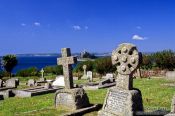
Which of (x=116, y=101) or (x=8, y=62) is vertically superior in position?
(x=8, y=62)

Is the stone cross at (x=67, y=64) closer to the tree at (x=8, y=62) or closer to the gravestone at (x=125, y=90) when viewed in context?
the gravestone at (x=125, y=90)

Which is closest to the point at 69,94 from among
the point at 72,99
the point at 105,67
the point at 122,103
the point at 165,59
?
the point at 72,99

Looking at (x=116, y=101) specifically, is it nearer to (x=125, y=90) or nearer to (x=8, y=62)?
(x=125, y=90)

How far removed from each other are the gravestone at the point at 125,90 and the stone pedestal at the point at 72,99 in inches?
83.6

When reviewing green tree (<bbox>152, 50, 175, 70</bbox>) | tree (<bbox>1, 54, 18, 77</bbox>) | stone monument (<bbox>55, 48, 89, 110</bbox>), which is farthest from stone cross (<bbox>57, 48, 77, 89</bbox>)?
tree (<bbox>1, 54, 18, 77</bbox>)

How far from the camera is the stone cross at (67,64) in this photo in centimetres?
1562

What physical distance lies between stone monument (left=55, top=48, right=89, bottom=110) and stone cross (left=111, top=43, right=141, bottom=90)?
282 cm

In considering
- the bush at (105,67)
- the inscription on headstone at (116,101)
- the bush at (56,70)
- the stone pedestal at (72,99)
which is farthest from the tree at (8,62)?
the inscription on headstone at (116,101)

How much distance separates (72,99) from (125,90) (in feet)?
10.7

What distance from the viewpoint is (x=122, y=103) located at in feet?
40.5

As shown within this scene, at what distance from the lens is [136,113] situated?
1206 cm

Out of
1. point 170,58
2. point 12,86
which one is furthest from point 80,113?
point 170,58

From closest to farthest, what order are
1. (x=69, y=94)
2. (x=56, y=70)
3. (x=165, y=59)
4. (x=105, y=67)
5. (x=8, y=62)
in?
1. (x=69, y=94)
2. (x=165, y=59)
3. (x=105, y=67)
4. (x=8, y=62)
5. (x=56, y=70)

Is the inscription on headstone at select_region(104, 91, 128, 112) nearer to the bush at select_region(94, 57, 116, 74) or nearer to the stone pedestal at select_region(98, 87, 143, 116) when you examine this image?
the stone pedestal at select_region(98, 87, 143, 116)
